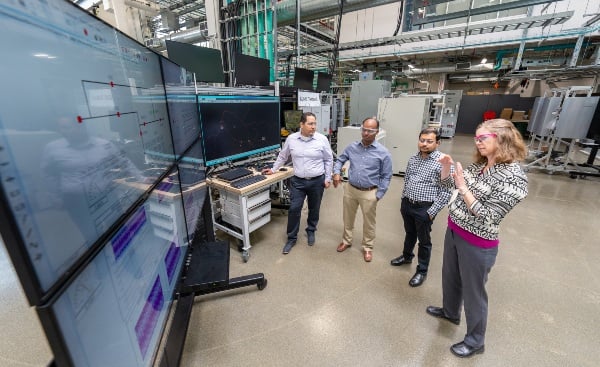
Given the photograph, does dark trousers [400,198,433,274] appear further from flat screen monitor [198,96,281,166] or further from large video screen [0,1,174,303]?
large video screen [0,1,174,303]

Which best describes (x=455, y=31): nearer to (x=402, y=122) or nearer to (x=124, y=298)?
(x=402, y=122)

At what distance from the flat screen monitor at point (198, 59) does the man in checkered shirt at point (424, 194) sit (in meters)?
2.20

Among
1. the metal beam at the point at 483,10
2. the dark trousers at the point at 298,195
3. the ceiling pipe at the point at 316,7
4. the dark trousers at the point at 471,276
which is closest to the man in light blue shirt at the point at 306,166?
the dark trousers at the point at 298,195

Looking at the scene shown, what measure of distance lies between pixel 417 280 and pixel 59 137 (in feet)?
8.22

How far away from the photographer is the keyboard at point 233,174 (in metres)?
2.46

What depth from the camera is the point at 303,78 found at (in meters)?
4.52

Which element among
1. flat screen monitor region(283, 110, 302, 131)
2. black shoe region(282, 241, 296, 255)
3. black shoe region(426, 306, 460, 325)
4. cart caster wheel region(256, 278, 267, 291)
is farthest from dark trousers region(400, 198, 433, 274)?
flat screen monitor region(283, 110, 302, 131)

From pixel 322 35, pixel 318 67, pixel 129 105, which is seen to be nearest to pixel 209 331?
pixel 129 105

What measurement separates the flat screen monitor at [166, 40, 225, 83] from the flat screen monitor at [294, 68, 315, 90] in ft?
6.19

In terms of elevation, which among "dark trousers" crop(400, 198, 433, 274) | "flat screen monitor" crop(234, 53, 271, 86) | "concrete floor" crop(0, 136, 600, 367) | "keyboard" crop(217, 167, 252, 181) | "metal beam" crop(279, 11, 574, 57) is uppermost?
"metal beam" crop(279, 11, 574, 57)

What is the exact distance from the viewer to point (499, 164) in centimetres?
128

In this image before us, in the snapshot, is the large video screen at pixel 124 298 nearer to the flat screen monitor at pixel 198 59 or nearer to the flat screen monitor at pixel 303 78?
the flat screen monitor at pixel 198 59

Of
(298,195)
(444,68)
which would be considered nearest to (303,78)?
(298,195)

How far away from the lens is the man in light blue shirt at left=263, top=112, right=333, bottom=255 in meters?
2.60
